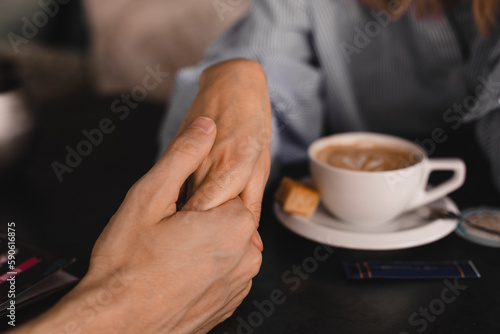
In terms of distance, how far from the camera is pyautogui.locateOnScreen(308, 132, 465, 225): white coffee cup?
21.7 inches

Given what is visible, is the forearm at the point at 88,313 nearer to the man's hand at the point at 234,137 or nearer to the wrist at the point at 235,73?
the man's hand at the point at 234,137

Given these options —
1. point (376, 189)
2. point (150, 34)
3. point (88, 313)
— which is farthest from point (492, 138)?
point (150, 34)

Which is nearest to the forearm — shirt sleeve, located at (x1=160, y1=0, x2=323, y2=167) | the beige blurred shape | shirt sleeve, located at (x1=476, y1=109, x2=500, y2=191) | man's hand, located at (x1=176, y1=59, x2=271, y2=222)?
man's hand, located at (x1=176, y1=59, x2=271, y2=222)

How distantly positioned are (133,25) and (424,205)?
1424mm

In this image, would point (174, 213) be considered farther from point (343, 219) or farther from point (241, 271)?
point (343, 219)

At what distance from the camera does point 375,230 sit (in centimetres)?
57

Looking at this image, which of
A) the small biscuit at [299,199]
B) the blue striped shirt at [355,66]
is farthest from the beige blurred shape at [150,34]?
the small biscuit at [299,199]

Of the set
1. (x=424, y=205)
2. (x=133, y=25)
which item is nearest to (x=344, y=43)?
(x=424, y=205)

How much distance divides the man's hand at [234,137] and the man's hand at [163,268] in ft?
0.11

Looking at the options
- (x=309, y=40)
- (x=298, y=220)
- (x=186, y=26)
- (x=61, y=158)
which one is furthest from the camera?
(x=186, y=26)

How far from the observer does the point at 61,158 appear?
2.64 feet

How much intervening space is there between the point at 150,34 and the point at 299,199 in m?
1.30

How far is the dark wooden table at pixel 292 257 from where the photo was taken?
415mm

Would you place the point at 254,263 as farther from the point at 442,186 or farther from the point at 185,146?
the point at 442,186
